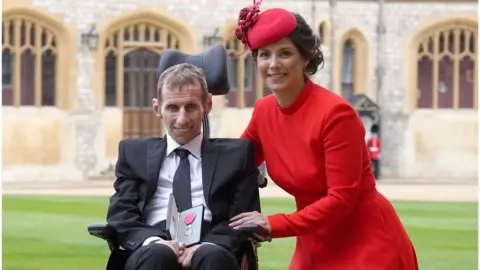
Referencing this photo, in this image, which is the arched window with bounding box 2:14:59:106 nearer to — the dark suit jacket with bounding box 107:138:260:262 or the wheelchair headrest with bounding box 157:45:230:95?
the wheelchair headrest with bounding box 157:45:230:95

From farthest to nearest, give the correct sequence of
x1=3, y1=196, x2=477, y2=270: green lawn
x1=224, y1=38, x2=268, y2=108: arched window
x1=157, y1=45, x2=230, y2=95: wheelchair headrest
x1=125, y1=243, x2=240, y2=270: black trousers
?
x1=224, y1=38, x2=268, y2=108: arched window → x1=3, y1=196, x2=477, y2=270: green lawn → x1=157, y1=45, x2=230, y2=95: wheelchair headrest → x1=125, y1=243, x2=240, y2=270: black trousers

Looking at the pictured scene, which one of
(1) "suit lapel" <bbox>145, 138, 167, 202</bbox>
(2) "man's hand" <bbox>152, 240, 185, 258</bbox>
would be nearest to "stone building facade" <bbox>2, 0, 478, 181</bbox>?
(1) "suit lapel" <bbox>145, 138, 167, 202</bbox>

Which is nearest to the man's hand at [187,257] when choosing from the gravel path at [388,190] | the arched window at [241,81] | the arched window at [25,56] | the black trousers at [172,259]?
the black trousers at [172,259]

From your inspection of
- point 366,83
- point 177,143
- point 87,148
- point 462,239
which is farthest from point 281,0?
point 177,143

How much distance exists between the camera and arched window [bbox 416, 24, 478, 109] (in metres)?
19.7

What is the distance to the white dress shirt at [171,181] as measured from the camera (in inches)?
139

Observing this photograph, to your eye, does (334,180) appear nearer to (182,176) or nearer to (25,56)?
(182,176)

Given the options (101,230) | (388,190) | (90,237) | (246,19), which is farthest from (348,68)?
(101,230)

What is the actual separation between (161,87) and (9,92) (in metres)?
15.0

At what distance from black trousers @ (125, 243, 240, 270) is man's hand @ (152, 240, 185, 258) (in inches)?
1.0

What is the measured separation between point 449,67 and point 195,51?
190 inches

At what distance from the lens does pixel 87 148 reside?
1856cm

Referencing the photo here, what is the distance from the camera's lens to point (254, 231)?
3.28 m

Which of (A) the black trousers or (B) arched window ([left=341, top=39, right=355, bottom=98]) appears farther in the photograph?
(B) arched window ([left=341, top=39, right=355, bottom=98])
